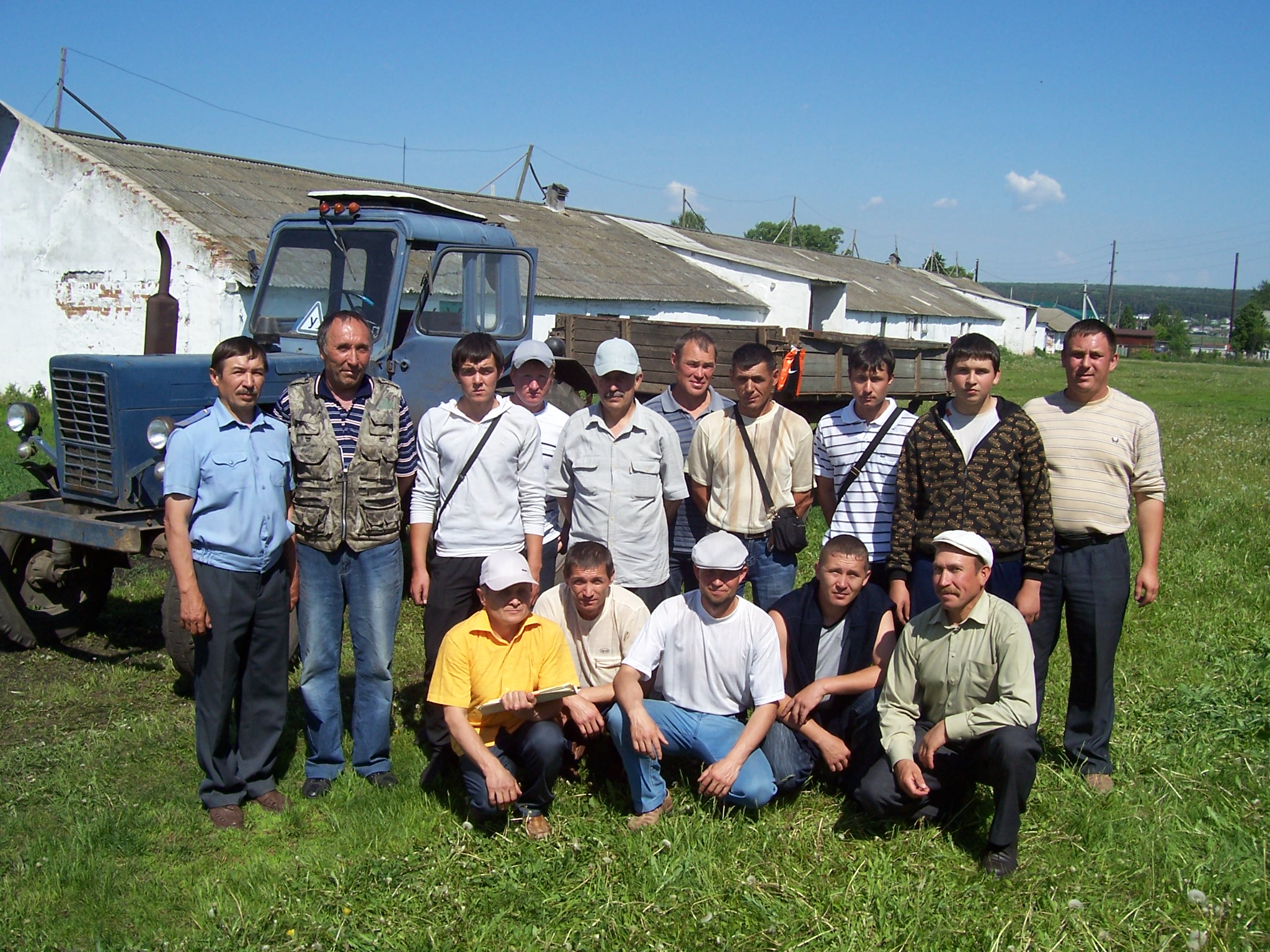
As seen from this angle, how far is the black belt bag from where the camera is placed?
14.3 ft

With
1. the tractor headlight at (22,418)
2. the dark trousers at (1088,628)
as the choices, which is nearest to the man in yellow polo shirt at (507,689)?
the dark trousers at (1088,628)

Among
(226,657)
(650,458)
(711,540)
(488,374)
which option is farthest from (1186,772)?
(226,657)

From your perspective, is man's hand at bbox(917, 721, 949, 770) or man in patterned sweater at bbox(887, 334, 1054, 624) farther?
man in patterned sweater at bbox(887, 334, 1054, 624)

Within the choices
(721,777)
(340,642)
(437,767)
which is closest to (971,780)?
(721,777)

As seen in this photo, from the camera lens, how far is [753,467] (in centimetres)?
441

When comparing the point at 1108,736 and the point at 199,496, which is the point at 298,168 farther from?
the point at 1108,736

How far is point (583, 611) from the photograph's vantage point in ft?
13.3

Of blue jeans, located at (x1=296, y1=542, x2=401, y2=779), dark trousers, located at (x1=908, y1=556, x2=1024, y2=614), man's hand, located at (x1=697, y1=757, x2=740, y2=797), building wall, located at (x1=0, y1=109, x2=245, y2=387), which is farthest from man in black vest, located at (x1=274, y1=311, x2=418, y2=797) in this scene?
building wall, located at (x1=0, y1=109, x2=245, y2=387)

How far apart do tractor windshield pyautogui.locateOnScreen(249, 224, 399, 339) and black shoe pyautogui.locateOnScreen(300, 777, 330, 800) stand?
121 inches

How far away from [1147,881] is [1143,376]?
38678 millimetres

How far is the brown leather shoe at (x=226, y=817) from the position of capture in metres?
3.82

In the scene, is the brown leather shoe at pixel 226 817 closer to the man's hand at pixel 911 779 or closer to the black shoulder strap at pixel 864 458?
the man's hand at pixel 911 779

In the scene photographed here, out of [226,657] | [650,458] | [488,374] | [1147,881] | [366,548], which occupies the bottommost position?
[1147,881]

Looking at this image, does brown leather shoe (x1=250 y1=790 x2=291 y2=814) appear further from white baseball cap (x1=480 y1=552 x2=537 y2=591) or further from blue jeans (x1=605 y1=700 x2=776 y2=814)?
blue jeans (x1=605 y1=700 x2=776 y2=814)
